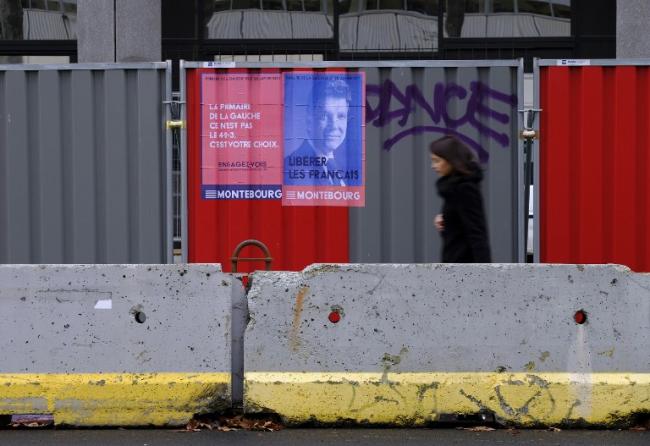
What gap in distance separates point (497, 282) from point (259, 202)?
9.91 feet

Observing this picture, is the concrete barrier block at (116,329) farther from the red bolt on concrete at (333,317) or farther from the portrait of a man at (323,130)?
the portrait of a man at (323,130)

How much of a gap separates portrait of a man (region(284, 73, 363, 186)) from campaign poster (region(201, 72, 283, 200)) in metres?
0.11

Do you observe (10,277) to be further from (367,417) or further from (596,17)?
(596,17)

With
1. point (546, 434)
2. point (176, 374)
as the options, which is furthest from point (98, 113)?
point (546, 434)

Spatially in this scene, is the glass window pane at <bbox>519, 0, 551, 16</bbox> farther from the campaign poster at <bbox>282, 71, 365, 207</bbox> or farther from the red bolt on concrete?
the red bolt on concrete

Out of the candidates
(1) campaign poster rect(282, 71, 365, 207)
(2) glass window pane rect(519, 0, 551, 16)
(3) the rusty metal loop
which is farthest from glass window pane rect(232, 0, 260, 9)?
(3) the rusty metal loop

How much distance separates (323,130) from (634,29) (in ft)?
20.7

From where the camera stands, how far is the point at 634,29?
13.1m

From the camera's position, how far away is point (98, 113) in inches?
343

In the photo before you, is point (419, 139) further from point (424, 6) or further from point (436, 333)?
point (424, 6)

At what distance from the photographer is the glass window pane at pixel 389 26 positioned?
44.2ft

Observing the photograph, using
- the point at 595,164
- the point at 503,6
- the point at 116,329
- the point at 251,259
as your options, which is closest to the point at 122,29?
the point at 503,6

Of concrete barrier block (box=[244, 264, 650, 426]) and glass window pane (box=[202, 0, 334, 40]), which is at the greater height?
glass window pane (box=[202, 0, 334, 40])

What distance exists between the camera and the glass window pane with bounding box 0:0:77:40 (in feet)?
45.9
